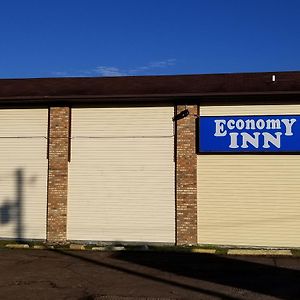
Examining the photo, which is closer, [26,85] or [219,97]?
[219,97]

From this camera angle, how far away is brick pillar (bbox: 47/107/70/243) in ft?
53.3

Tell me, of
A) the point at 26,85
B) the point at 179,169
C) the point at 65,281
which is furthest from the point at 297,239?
the point at 26,85

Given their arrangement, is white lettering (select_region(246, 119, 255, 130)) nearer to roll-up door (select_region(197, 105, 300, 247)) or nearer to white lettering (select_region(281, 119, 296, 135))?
roll-up door (select_region(197, 105, 300, 247))

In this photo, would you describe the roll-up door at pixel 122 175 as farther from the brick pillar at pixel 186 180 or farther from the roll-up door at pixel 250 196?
the roll-up door at pixel 250 196

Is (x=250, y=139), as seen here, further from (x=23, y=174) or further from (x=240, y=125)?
(x=23, y=174)

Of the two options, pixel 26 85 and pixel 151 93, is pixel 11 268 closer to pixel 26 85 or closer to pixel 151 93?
pixel 151 93

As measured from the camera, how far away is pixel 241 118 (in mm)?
15477

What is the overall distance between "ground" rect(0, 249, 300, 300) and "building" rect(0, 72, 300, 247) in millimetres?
1825

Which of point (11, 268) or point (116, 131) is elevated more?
point (116, 131)

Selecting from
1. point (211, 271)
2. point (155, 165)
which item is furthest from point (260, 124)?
point (211, 271)

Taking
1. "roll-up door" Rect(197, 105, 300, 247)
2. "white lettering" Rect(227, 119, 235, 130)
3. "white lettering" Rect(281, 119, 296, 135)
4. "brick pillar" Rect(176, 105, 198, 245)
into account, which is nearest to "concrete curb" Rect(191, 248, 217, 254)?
"brick pillar" Rect(176, 105, 198, 245)

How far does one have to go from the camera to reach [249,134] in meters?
15.4

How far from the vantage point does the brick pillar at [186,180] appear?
15.5 meters

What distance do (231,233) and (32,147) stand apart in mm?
7045
